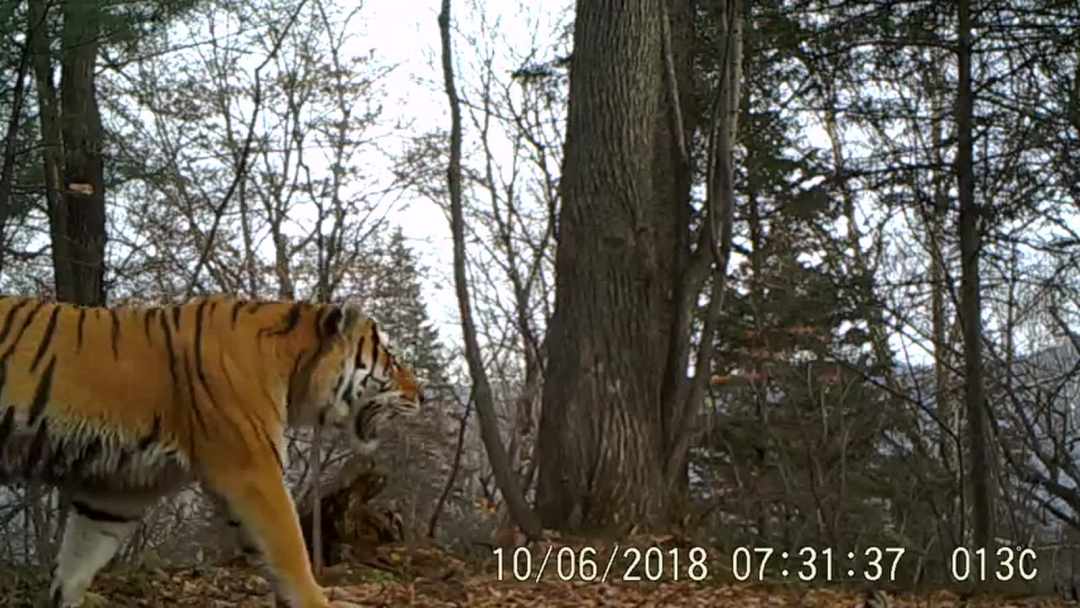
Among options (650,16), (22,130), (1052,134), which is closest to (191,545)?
(22,130)

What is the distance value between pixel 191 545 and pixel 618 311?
388 inches

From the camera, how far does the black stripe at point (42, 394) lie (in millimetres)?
3898

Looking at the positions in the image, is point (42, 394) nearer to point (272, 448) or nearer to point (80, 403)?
point (80, 403)

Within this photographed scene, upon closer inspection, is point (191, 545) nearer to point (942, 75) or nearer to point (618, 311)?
point (618, 311)

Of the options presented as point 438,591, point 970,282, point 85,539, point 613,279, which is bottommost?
point 438,591

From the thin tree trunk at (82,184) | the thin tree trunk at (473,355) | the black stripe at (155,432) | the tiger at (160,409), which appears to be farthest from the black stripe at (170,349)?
the thin tree trunk at (82,184)

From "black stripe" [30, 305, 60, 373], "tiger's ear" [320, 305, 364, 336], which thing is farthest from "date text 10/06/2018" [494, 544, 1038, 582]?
"black stripe" [30, 305, 60, 373]

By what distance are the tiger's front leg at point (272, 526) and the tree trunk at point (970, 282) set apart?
6.85 m

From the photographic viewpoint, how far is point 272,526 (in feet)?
13.0

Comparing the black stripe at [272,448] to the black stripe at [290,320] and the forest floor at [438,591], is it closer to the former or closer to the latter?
the black stripe at [290,320]

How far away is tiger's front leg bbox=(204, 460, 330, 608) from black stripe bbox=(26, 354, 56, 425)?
61 cm

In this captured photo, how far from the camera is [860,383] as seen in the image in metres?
15.3

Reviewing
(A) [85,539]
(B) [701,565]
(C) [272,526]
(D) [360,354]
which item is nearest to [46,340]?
(A) [85,539]

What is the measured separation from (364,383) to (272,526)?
0.82 metres
